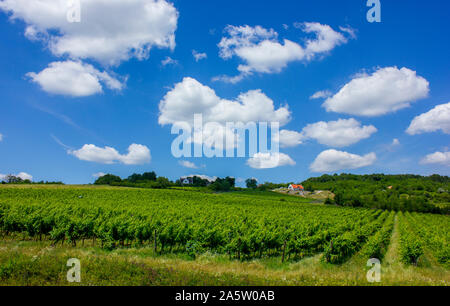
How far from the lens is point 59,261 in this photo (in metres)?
11.4

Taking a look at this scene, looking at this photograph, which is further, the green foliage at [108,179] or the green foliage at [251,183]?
the green foliage at [251,183]

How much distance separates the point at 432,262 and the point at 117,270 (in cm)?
2867

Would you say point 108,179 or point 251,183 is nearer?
point 108,179

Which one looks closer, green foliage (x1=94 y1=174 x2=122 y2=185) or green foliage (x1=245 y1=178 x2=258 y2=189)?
green foliage (x1=94 y1=174 x2=122 y2=185)

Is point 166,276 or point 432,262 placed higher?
point 166,276

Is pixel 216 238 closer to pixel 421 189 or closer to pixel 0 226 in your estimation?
pixel 0 226
